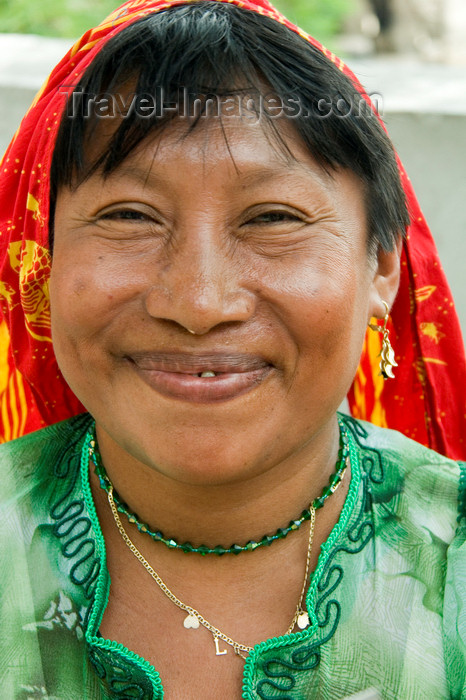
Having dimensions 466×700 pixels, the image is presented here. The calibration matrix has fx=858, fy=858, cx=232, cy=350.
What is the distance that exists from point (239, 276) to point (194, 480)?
38 cm

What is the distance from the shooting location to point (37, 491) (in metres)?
1.89

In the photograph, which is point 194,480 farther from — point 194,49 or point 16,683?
point 194,49

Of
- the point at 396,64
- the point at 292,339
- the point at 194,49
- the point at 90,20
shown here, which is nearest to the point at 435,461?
the point at 292,339

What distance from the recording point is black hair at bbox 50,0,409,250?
152 centimetres

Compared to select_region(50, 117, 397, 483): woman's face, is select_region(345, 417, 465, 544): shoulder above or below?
below

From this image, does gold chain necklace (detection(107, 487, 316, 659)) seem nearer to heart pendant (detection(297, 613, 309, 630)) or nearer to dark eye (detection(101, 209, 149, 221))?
heart pendant (detection(297, 613, 309, 630))

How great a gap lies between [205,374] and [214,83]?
1.69ft

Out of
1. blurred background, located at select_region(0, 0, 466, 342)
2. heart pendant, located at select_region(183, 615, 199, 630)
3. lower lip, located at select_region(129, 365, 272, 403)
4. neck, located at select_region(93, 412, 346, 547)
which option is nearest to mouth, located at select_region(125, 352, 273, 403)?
lower lip, located at select_region(129, 365, 272, 403)

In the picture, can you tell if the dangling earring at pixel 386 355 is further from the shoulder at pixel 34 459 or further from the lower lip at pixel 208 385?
the shoulder at pixel 34 459

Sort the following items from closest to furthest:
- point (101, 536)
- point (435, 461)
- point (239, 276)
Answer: point (239, 276) < point (101, 536) < point (435, 461)

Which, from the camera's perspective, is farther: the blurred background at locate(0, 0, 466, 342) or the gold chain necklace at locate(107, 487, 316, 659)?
the blurred background at locate(0, 0, 466, 342)

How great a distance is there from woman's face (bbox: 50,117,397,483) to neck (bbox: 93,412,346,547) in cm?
14

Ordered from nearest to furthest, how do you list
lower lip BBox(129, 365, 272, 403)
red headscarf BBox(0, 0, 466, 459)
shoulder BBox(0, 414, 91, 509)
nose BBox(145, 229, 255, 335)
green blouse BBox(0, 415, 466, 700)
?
nose BBox(145, 229, 255, 335) < lower lip BBox(129, 365, 272, 403) < green blouse BBox(0, 415, 466, 700) < red headscarf BBox(0, 0, 466, 459) < shoulder BBox(0, 414, 91, 509)

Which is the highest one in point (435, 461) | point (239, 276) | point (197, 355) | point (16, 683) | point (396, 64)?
point (396, 64)
